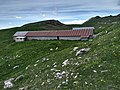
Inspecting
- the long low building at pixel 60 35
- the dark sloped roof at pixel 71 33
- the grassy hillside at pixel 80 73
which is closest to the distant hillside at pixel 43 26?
the long low building at pixel 60 35

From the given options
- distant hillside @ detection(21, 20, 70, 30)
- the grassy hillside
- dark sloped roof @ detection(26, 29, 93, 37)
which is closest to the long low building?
dark sloped roof @ detection(26, 29, 93, 37)

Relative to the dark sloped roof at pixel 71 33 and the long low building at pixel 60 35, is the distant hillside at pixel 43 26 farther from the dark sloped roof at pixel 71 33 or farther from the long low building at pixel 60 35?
the dark sloped roof at pixel 71 33

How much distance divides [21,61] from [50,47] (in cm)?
920

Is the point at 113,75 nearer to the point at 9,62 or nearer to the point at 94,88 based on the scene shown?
the point at 94,88

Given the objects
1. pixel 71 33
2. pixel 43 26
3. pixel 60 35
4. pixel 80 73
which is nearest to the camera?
pixel 80 73

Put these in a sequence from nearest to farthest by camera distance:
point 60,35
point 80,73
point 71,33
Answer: point 80,73
point 71,33
point 60,35

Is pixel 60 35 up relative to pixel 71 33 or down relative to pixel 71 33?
down

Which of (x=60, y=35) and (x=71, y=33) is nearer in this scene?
(x=71, y=33)

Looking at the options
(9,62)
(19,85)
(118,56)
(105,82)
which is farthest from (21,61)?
(105,82)

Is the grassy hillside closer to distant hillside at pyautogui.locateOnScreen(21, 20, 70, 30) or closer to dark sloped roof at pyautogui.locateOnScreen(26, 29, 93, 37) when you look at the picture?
dark sloped roof at pyautogui.locateOnScreen(26, 29, 93, 37)

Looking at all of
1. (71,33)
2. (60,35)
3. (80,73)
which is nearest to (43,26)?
(60,35)

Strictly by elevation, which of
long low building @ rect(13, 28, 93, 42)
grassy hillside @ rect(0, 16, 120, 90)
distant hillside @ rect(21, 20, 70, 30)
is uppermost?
grassy hillside @ rect(0, 16, 120, 90)

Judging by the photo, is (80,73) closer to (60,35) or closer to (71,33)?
(71,33)

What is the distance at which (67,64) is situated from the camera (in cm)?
3108
